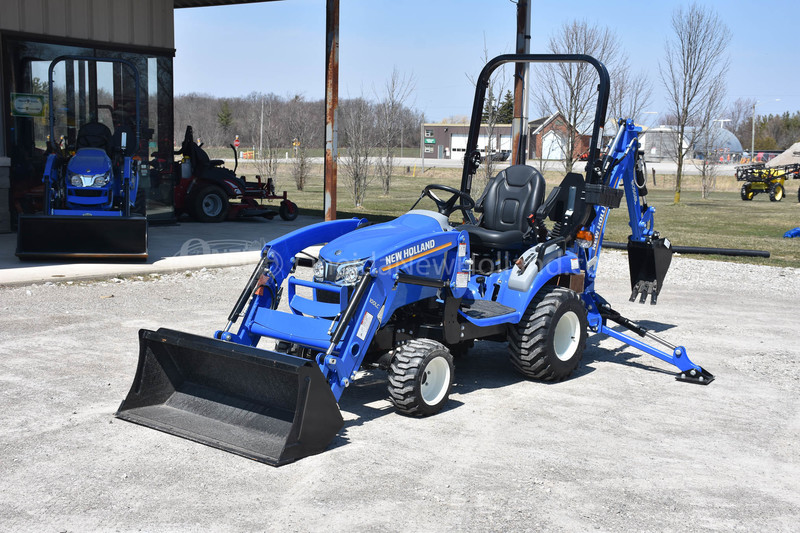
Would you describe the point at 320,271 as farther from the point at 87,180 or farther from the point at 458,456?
the point at 87,180

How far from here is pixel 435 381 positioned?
573 cm

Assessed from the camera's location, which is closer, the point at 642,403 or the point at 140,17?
the point at 642,403

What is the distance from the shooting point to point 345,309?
534cm

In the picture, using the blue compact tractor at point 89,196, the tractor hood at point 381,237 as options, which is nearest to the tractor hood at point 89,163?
the blue compact tractor at point 89,196

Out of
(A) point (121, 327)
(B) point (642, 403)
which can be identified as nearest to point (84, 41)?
(A) point (121, 327)

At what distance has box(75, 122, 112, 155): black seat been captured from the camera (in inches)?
546

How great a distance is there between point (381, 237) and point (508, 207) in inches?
64.6

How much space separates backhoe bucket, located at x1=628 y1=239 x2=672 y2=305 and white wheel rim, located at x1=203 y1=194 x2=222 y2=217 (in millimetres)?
11793

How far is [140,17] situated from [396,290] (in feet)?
43.1

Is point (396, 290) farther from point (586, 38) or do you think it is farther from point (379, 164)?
point (379, 164)

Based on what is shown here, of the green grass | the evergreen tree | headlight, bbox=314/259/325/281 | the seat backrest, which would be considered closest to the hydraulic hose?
the green grass

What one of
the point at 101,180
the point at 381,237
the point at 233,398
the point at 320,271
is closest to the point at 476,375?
the point at 381,237

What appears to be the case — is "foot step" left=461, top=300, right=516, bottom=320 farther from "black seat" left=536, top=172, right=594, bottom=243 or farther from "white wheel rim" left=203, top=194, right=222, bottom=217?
"white wheel rim" left=203, top=194, right=222, bottom=217

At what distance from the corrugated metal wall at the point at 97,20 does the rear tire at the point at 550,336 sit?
38.9ft
